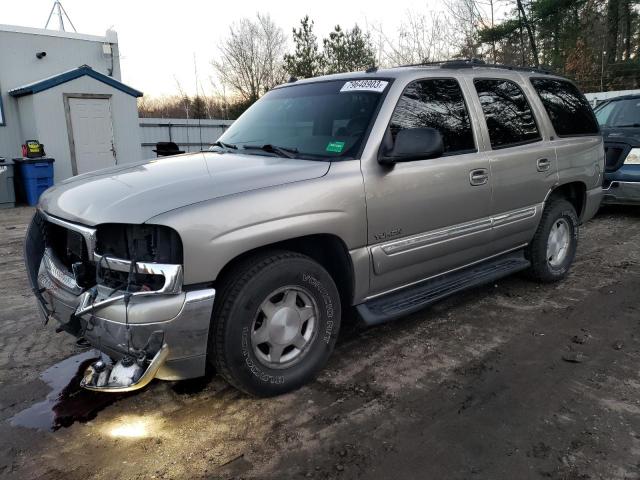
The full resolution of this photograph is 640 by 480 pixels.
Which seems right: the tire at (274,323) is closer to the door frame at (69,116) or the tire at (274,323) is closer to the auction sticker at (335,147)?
the auction sticker at (335,147)

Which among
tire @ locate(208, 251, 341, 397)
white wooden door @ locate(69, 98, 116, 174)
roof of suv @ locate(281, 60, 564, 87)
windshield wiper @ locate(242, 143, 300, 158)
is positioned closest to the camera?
tire @ locate(208, 251, 341, 397)

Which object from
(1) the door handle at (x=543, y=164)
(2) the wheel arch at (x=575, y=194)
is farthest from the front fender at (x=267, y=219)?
(2) the wheel arch at (x=575, y=194)

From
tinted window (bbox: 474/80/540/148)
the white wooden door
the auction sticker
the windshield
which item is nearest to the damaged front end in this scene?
the auction sticker

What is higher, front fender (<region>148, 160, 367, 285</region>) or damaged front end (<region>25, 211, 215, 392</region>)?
front fender (<region>148, 160, 367, 285</region>)

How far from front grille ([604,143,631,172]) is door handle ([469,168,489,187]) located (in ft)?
16.3

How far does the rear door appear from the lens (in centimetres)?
405

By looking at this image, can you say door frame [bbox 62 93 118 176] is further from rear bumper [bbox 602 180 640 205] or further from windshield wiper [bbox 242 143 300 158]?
rear bumper [bbox 602 180 640 205]

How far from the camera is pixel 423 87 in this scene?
3656mm

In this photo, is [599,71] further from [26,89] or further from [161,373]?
[161,373]

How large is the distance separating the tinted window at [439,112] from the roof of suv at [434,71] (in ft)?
0.26

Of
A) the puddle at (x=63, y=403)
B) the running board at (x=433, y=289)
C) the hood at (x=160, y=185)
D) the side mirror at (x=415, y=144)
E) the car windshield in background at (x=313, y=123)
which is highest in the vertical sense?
the car windshield in background at (x=313, y=123)

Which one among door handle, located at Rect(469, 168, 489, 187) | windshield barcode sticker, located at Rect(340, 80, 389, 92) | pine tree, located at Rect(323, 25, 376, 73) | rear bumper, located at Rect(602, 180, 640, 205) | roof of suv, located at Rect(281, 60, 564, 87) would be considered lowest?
rear bumper, located at Rect(602, 180, 640, 205)

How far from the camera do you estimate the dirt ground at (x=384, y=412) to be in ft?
7.86

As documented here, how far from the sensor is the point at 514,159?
4.15m
